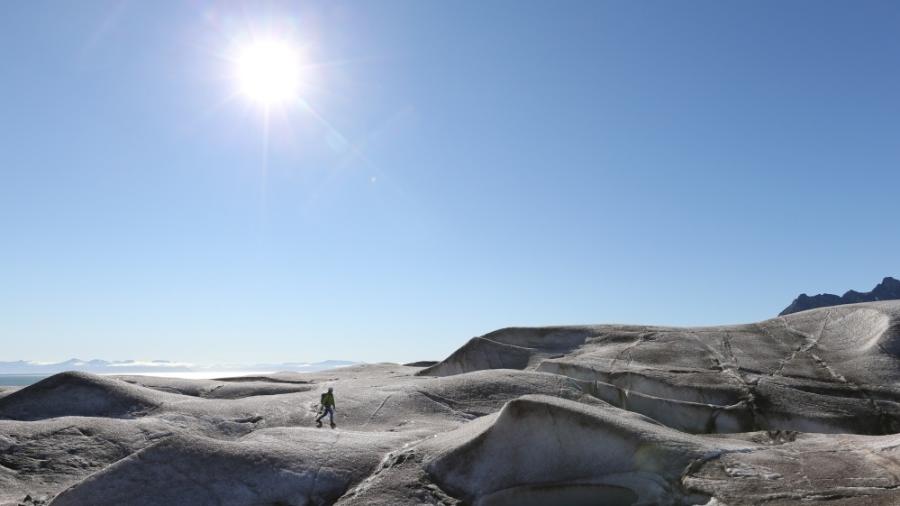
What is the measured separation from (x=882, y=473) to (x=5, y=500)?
11.5 meters

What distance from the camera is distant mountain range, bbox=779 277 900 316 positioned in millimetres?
106375

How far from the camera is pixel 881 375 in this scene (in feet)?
47.5

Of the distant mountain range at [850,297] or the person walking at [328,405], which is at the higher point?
the distant mountain range at [850,297]

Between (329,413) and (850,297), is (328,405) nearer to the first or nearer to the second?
(329,413)

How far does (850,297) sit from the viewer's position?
4220 inches

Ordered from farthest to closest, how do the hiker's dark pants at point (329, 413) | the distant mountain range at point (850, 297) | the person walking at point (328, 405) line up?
the distant mountain range at point (850, 297)
the person walking at point (328, 405)
the hiker's dark pants at point (329, 413)

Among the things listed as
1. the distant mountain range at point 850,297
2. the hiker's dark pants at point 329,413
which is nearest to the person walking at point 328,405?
the hiker's dark pants at point 329,413

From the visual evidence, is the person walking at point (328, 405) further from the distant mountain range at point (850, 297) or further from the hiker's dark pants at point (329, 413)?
the distant mountain range at point (850, 297)

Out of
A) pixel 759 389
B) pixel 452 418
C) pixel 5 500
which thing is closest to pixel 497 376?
pixel 452 418

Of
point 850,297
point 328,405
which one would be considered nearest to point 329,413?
point 328,405

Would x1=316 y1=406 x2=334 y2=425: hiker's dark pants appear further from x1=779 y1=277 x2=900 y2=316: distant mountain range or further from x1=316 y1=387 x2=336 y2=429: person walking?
x1=779 y1=277 x2=900 y2=316: distant mountain range

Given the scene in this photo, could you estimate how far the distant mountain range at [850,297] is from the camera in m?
106

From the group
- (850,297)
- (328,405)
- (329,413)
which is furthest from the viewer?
(850,297)

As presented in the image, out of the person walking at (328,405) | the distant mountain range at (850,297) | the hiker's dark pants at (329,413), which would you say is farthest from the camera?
the distant mountain range at (850,297)
